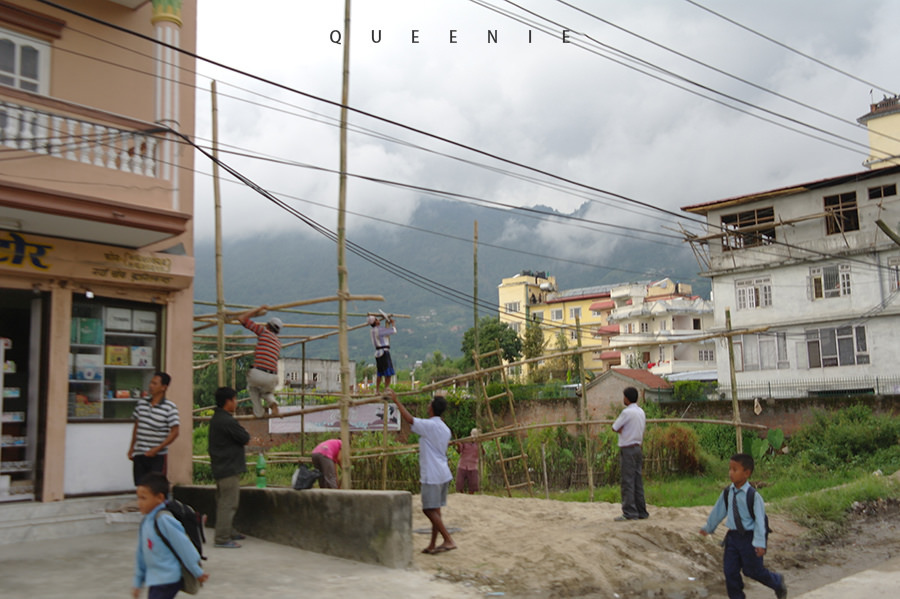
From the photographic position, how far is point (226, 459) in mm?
8109

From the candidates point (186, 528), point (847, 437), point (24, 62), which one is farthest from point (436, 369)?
point (186, 528)

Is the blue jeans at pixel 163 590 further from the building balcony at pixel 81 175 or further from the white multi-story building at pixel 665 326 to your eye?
the white multi-story building at pixel 665 326

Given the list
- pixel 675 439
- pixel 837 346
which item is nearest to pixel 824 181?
pixel 837 346

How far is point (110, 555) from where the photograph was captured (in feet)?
25.1

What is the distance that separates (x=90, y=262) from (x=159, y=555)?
5.73 m

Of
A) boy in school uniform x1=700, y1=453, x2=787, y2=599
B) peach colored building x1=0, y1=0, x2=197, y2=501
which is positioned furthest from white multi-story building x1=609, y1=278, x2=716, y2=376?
boy in school uniform x1=700, y1=453, x2=787, y2=599

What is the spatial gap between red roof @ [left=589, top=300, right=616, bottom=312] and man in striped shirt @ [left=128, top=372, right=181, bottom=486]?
67193mm

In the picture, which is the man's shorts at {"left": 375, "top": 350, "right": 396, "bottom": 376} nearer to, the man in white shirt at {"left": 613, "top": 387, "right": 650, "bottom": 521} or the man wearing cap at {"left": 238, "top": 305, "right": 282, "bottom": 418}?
the man wearing cap at {"left": 238, "top": 305, "right": 282, "bottom": 418}

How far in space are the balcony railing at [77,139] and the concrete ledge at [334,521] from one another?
13.9 ft

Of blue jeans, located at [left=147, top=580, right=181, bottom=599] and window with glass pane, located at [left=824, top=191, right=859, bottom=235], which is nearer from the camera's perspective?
blue jeans, located at [left=147, top=580, right=181, bottom=599]

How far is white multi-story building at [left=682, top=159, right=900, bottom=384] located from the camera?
2889cm

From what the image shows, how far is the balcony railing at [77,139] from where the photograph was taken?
8.55 metres

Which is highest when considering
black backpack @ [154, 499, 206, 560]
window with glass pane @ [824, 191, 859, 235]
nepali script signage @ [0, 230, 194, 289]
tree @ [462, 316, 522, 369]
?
window with glass pane @ [824, 191, 859, 235]

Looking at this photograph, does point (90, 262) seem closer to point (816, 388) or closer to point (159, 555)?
point (159, 555)
